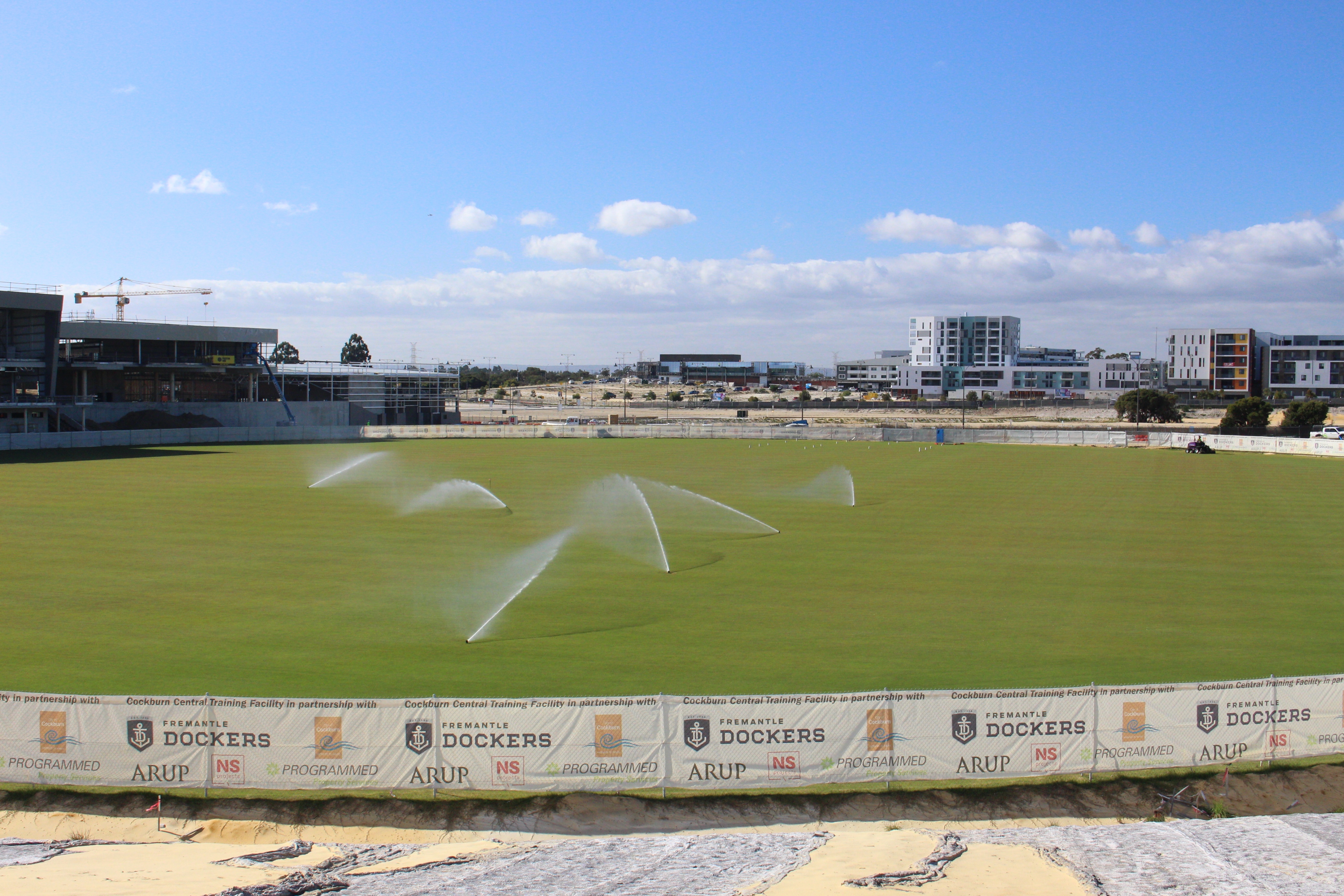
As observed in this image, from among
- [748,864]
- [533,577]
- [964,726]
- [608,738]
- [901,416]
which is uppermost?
[901,416]

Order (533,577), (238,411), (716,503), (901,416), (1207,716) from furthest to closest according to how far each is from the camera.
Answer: (901,416) → (238,411) → (716,503) → (533,577) → (1207,716)

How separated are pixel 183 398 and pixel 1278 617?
126 m

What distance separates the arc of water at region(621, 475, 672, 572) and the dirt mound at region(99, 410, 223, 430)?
62.1 metres

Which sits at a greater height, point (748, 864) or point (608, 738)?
point (608, 738)

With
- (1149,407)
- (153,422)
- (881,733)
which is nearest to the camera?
(881,733)

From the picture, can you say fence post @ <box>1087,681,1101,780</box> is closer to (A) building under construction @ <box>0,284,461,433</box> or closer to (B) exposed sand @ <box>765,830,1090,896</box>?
(B) exposed sand @ <box>765,830,1090,896</box>

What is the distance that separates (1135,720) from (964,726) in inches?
107

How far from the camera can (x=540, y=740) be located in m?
14.2

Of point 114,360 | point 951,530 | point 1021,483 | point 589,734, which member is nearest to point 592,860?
point 589,734

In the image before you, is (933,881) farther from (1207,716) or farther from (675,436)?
(675,436)

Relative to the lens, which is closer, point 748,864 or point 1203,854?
point 748,864

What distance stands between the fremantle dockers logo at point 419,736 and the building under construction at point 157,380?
9518 cm

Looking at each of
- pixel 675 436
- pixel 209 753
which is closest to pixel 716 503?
pixel 209 753

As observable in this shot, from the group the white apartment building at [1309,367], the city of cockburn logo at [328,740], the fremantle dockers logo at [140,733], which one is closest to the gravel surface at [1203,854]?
the city of cockburn logo at [328,740]
